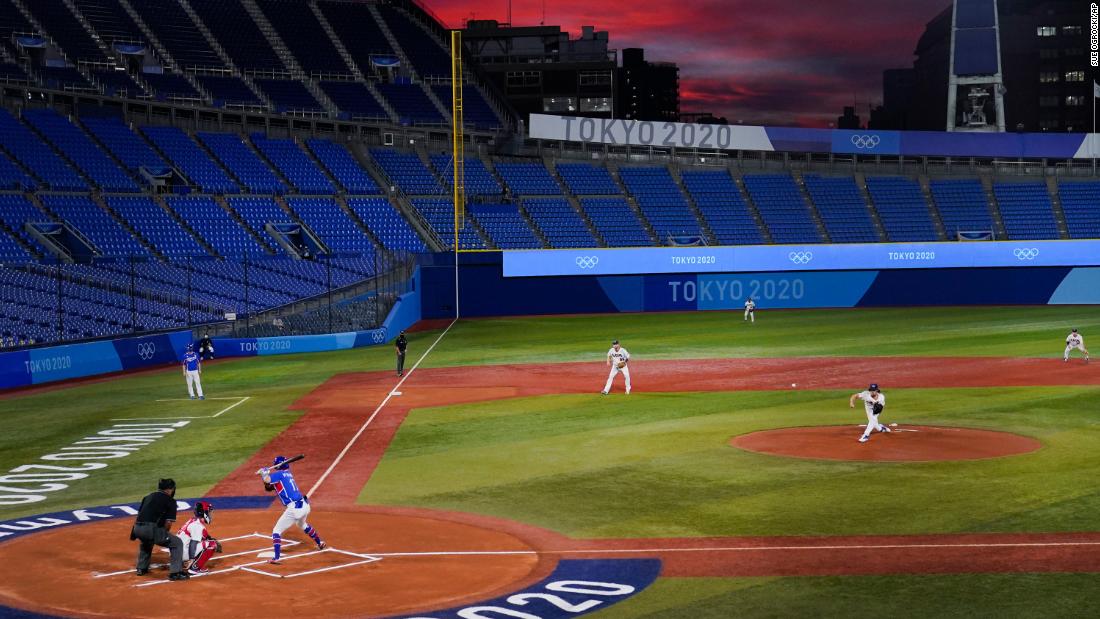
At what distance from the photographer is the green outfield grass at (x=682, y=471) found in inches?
535

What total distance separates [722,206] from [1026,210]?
2103cm

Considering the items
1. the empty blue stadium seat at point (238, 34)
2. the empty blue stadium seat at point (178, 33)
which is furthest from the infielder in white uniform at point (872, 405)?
the empty blue stadium seat at point (238, 34)

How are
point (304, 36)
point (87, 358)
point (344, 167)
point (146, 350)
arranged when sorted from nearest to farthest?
point (87, 358) < point (146, 350) < point (344, 167) < point (304, 36)

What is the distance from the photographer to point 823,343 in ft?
155

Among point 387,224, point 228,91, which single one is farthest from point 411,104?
point 387,224

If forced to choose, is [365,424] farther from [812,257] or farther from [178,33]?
[178,33]

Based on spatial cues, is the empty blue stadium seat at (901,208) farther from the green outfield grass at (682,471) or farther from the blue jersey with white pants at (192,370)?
the blue jersey with white pants at (192,370)

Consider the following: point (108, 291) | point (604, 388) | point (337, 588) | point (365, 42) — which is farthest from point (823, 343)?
point (365, 42)

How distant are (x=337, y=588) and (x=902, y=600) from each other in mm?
6936

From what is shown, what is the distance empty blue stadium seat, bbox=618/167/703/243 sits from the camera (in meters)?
72.8

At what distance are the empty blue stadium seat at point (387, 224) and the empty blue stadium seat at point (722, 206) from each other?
20.1 metres

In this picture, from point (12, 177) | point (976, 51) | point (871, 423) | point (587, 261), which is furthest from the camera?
point (976, 51)

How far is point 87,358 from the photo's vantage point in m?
39.0

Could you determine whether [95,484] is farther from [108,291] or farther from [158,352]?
[108,291]
